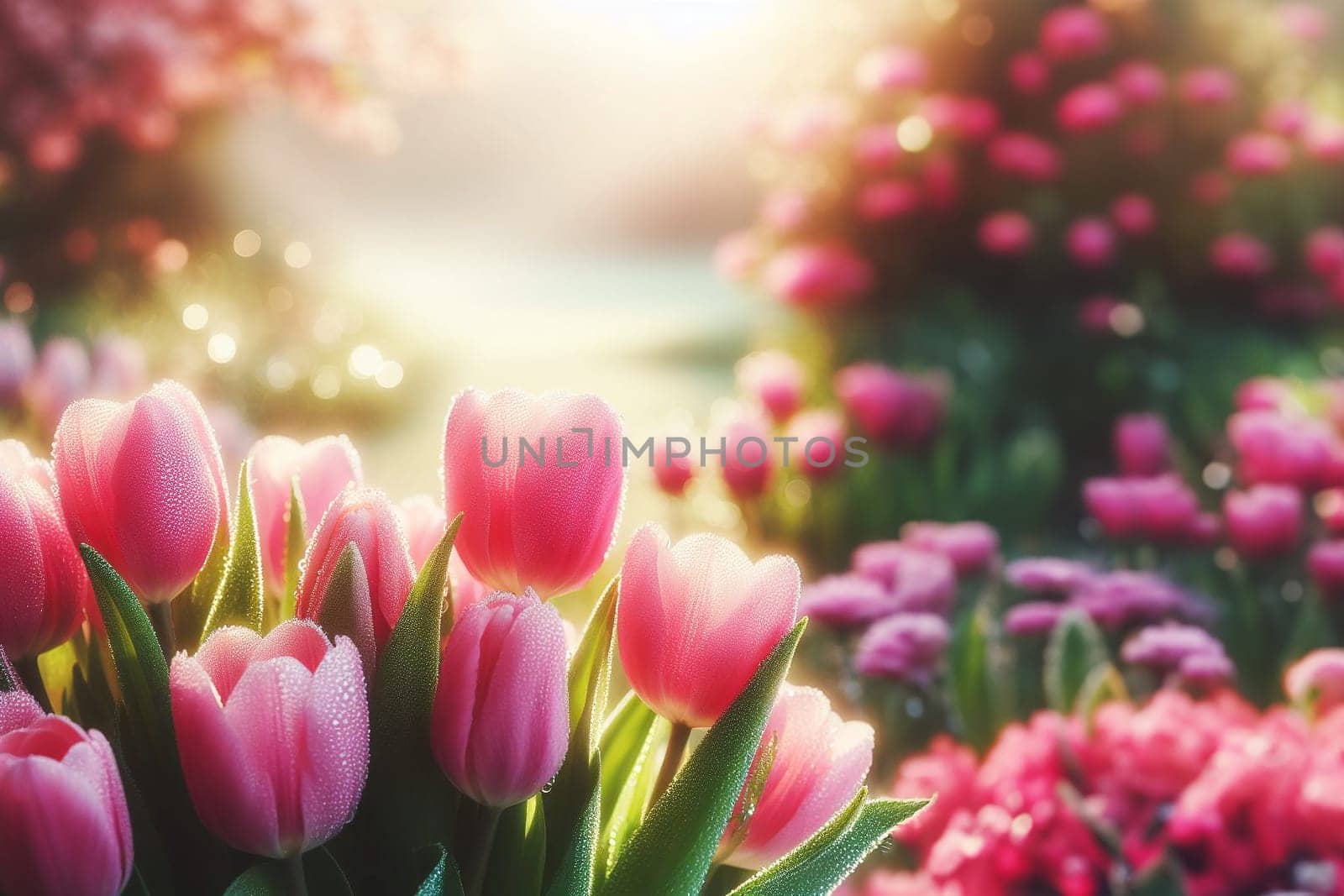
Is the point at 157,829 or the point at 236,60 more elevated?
the point at 236,60

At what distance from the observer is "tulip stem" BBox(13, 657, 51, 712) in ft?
2.25

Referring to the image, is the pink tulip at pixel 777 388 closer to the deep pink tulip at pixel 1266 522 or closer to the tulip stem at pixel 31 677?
the deep pink tulip at pixel 1266 522

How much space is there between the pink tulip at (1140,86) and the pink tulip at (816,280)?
1317 millimetres

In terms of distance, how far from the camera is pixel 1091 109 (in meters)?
4.70

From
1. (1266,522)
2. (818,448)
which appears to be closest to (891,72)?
(818,448)

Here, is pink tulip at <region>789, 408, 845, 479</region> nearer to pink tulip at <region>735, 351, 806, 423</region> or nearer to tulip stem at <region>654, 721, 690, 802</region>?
pink tulip at <region>735, 351, 806, 423</region>

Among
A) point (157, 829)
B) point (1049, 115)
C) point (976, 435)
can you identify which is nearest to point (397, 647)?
point (157, 829)

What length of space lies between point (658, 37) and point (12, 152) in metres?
10.9

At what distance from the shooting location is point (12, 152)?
629 centimetres

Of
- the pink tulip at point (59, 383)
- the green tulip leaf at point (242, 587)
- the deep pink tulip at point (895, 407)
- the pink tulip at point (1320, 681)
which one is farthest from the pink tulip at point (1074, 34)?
the green tulip leaf at point (242, 587)

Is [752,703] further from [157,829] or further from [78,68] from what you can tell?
[78,68]

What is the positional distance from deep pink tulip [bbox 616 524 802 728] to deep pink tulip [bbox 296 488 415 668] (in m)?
0.13

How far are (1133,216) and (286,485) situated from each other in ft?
15.0

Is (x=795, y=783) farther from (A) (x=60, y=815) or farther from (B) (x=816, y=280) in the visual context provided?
(B) (x=816, y=280)
